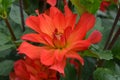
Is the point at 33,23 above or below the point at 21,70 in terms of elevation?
above

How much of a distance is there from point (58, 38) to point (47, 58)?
0.07 m

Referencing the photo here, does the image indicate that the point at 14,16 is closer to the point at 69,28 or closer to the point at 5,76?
the point at 5,76

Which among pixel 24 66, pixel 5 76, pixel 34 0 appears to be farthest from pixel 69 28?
pixel 34 0

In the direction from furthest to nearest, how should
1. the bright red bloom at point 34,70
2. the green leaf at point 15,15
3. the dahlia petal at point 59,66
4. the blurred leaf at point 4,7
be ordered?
the green leaf at point 15,15 → the blurred leaf at point 4,7 → the bright red bloom at point 34,70 → the dahlia petal at point 59,66

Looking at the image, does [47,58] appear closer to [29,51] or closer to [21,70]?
[29,51]

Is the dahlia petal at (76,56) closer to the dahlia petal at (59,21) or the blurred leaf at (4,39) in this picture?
the dahlia petal at (59,21)

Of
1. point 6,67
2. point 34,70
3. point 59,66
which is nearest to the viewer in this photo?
point 59,66

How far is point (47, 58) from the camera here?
0.76 metres

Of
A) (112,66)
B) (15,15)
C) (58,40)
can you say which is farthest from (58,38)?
(15,15)

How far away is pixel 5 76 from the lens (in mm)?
1041

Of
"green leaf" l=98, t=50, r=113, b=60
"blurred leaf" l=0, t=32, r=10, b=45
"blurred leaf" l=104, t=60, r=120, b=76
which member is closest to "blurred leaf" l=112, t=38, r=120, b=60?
"blurred leaf" l=104, t=60, r=120, b=76

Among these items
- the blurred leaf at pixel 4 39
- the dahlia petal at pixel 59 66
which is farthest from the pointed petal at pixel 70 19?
the blurred leaf at pixel 4 39

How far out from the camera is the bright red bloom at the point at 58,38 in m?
0.75

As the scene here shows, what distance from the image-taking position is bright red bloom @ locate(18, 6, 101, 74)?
0.75m
